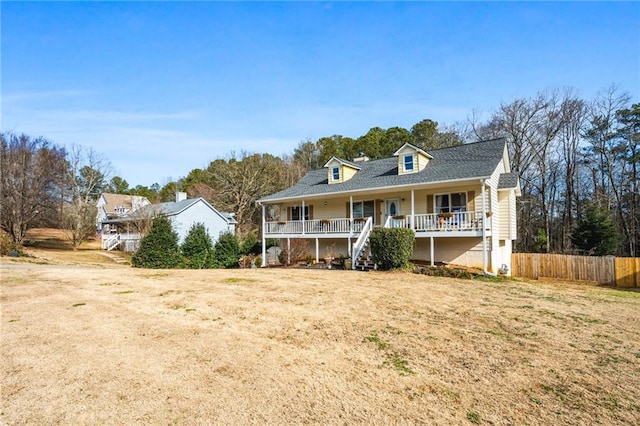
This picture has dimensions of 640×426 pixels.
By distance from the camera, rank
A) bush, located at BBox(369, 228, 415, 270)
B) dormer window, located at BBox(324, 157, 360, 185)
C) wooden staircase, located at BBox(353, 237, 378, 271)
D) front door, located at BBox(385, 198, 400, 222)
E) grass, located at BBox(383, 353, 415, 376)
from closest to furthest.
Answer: grass, located at BBox(383, 353, 415, 376), bush, located at BBox(369, 228, 415, 270), wooden staircase, located at BBox(353, 237, 378, 271), front door, located at BBox(385, 198, 400, 222), dormer window, located at BBox(324, 157, 360, 185)

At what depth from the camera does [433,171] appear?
1875 cm

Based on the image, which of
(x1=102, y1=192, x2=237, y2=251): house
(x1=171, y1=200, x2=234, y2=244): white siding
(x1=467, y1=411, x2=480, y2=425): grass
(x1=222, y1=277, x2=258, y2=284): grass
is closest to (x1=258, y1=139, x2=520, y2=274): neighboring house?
(x1=222, y1=277, x2=258, y2=284): grass

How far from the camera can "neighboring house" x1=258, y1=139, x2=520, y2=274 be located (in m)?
16.9

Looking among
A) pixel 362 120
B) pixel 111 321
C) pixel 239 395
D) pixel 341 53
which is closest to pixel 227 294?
pixel 111 321

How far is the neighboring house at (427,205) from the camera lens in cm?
1692

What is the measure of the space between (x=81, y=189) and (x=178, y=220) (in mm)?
18150

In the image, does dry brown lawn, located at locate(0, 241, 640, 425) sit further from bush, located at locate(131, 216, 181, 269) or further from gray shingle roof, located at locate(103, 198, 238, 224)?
gray shingle roof, located at locate(103, 198, 238, 224)

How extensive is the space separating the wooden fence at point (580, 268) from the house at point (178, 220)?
24188mm

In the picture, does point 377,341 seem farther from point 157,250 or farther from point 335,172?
point 335,172

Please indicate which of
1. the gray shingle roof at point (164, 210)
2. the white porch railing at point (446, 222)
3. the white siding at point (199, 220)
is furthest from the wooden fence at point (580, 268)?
the gray shingle roof at point (164, 210)

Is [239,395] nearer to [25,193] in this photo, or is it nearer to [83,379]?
[83,379]

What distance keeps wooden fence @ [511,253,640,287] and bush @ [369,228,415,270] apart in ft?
24.9

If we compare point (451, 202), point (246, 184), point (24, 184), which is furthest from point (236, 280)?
point (246, 184)

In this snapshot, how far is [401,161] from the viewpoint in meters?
20.3
